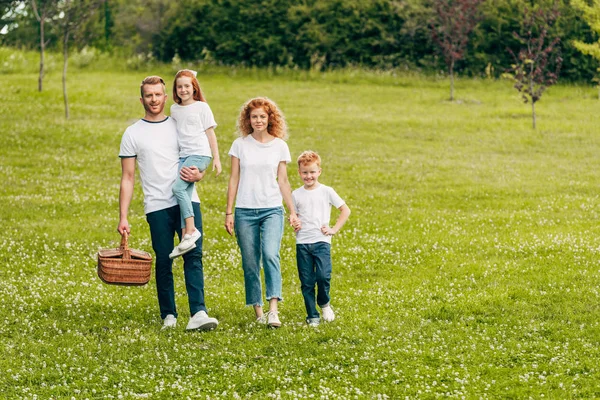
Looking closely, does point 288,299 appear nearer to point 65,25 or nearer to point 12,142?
point 12,142

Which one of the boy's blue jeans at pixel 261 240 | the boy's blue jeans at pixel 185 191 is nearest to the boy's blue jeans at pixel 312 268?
the boy's blue jeans at pixel 261 240

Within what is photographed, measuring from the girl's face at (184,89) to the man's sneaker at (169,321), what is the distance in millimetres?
2563

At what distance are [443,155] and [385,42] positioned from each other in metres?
20.6

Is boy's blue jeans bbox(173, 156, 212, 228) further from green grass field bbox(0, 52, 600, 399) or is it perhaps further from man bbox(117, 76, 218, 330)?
green grass field bbox(0, 52, 600, 399)

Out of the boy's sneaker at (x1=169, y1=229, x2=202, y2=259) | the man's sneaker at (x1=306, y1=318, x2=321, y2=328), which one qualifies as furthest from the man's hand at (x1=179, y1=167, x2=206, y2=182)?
the man's sneaker at (x1=306, y1=318, x2=321, y2=328)

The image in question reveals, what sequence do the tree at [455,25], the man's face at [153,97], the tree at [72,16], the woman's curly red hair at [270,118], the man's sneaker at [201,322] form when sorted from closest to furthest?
the man's face at [153,97], the man's sneaker at [201,322], the woman's curly red hair at [270,118], the tree at [72,16], the tree at [455,25]

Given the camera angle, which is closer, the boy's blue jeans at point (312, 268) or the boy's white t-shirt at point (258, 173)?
the boy's white t-shirt at point (258, 173)

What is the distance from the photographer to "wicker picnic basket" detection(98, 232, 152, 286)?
9719 mm

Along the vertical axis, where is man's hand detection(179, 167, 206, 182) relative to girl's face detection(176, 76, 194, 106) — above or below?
below

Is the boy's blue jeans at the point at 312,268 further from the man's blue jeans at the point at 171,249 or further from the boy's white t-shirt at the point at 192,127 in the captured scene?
the boy's white t-shirt at the point at 192,127

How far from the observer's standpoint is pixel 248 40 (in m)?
46.5

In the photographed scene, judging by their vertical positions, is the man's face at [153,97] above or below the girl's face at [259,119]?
above

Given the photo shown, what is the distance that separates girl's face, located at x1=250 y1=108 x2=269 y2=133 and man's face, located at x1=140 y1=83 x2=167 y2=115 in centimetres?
103

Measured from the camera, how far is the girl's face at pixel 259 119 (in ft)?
32.9
